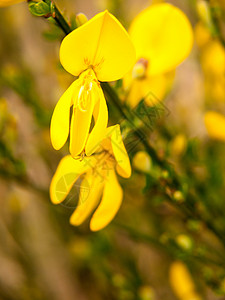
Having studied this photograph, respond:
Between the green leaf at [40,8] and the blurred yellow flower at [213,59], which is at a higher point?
the green leaf at [40,8]

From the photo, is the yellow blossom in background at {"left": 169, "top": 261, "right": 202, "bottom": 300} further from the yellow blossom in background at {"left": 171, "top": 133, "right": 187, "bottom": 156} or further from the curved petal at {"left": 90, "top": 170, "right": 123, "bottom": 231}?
the curved petal at {"left": 90, "top": 170, "right": 123, "bottom": 231}

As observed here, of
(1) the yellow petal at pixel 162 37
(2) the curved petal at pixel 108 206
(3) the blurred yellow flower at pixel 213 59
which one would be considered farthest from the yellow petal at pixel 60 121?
(3) the blurred yellow flower at pixel 213 59

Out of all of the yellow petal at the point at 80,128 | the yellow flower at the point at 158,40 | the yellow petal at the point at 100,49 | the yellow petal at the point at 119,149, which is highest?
the yellow petal at the point at 100,49

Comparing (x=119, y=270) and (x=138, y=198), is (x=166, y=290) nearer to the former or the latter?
(x=119, y=270)

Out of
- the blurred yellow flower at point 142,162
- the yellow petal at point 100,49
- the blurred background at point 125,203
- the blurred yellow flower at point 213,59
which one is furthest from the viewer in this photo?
the blurred yellow flower at point 213,59

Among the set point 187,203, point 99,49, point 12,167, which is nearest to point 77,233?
point 12,167

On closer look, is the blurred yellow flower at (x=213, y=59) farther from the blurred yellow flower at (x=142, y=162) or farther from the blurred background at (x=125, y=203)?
the blurred yellow flower at (x=142, y=162)

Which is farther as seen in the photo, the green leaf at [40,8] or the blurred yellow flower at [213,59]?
the blurred yellow flower at [213,59]

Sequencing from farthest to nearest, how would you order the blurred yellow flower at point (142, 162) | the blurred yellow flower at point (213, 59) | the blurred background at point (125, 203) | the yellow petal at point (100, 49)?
the blurred yellow flower at point (213, 59) → the blurred background at point (125, 203) → the blurred yellow flower at point (142, 162) → the yellow petal at point (100, 49)

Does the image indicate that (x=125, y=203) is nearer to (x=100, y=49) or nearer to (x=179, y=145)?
(x=179, y=145)

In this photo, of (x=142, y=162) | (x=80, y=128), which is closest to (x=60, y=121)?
(x=80, y=128)
